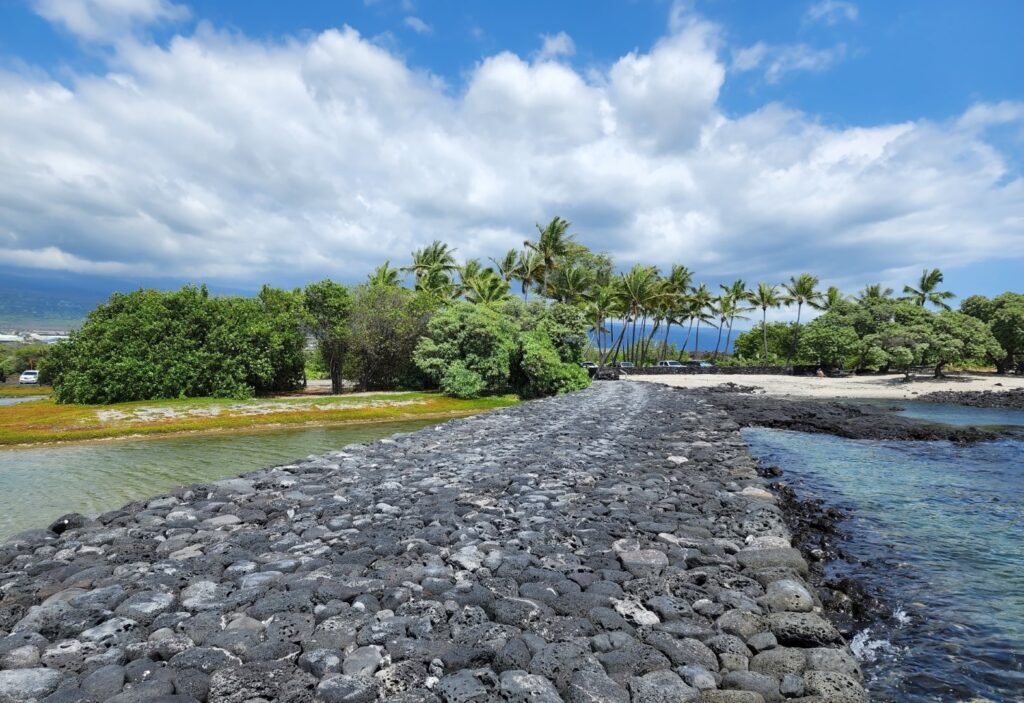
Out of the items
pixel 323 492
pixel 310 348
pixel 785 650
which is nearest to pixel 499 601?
pixel 785 650

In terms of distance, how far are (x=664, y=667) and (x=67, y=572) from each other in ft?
22.1

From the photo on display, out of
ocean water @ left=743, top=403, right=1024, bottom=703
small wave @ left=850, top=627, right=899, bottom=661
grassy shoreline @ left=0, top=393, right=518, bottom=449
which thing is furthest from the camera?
grassy shoreline @ left=0, top=393, right=518, bottom=449

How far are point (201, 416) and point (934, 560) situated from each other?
92.6ft

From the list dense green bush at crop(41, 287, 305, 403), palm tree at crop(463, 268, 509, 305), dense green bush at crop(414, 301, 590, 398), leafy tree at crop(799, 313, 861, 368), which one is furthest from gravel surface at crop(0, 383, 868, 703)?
leafy tree at crop(799, 313, 861, 368)

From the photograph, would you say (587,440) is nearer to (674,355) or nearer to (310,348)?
(310,348)

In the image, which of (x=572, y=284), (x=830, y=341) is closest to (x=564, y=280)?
(x=572, y=284)

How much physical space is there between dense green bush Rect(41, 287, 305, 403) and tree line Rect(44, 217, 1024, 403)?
8 centimetres

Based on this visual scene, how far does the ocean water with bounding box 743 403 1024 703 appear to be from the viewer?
17.7 feet

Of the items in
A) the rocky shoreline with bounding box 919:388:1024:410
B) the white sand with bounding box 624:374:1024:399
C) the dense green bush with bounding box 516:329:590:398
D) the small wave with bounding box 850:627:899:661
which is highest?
the dense green bush with bounding box 516:329:590:398

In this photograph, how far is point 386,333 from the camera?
42.2 meters

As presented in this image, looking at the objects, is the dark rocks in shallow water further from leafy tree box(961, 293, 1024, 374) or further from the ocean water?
leafy tree box(961, 293, 1024, 374)

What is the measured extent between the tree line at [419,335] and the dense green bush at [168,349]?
0.08 meters

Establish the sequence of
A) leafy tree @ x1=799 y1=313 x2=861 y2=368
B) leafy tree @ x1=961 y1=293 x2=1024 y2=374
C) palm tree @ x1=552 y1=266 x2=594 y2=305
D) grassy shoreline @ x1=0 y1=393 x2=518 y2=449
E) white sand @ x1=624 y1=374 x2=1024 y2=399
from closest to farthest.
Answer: grassy shoreline @ x1=0 y1=393 x2=518 y2=449, white sand @ x1=624 y1=374 x2=1024 y2=399, leafy tree @ x1=961 y1=293 x2=1024 y2=374, palm tree @ x1=552 y1=266 x2=594 y2=305, leafy tree @ x1=799 y1=313 x2=861 y2=368

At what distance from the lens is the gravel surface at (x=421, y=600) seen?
4312 millimetres
